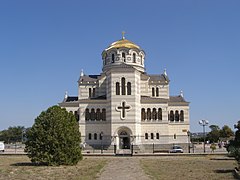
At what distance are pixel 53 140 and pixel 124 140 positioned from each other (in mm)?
27473

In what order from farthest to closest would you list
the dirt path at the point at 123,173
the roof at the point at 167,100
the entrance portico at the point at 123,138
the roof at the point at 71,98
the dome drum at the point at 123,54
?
the roof at the point at 71,98
the dome drum at the point at 123,54
the roof at the point at 167,100
the entrance portico at the point at 123,138
the dirt path at the point at 123,173

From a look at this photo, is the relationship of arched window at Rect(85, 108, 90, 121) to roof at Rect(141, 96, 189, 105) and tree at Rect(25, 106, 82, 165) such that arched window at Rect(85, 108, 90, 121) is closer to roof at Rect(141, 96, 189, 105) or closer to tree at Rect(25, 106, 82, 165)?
roof at Rect(141, 96, 189, 105)

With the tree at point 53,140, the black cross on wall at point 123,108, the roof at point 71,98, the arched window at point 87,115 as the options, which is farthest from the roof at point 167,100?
the tree at point 53,140

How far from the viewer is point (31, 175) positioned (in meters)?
20.6

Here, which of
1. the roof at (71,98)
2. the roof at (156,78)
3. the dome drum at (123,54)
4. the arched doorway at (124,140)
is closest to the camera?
the arched doorway at (124,140)

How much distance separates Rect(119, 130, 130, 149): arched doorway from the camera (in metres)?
52.9

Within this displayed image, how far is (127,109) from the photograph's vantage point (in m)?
52.5

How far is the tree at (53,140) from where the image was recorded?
86.8 feet

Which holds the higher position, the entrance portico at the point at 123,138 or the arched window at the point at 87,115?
the arched window at the point at 87,115

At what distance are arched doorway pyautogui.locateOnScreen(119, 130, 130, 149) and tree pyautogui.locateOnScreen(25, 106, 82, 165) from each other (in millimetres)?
25129

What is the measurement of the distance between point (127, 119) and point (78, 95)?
1241 cm

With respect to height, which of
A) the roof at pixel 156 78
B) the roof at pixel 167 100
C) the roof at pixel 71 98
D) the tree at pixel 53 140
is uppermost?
the roof at pixel 156 78

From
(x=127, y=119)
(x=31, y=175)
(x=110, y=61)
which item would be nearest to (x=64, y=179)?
(x=31, y=175)

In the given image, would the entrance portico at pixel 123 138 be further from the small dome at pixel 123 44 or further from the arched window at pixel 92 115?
the small dome at pixel 123 44
